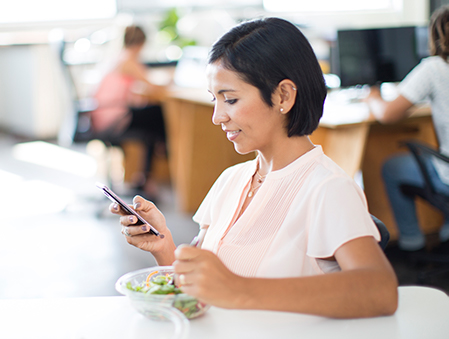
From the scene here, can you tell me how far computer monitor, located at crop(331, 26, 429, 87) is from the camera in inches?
116

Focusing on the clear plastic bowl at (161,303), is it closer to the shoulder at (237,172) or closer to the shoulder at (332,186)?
the shoulder at (332,186)

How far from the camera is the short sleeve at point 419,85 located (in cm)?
224

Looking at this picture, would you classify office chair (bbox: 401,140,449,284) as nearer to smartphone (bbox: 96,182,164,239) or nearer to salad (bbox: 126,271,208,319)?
smartphone (bbox: 96,182,164,239)

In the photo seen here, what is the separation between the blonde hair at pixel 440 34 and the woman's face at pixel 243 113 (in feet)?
4.87

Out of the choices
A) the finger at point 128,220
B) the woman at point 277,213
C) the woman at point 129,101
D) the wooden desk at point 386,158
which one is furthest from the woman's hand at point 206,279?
the woman at point 129,101

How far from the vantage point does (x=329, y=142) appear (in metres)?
2.39

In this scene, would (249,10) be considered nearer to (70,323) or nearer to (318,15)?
(318,15)

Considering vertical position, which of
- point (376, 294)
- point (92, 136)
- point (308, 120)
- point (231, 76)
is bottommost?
point (92, 136)

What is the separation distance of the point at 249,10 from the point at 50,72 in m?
2.46

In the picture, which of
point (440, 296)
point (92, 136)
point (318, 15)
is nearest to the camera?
point (440, 296)

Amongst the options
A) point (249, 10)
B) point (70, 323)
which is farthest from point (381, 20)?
point (70, 323)

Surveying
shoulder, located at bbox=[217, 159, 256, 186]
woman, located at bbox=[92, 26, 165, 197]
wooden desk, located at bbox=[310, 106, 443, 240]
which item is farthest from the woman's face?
woman, located at bbox=[92, 26, 165, 197]

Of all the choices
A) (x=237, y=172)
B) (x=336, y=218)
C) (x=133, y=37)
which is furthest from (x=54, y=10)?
(x=336, y=218)

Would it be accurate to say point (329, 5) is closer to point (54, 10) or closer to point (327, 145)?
point (54, 10)
